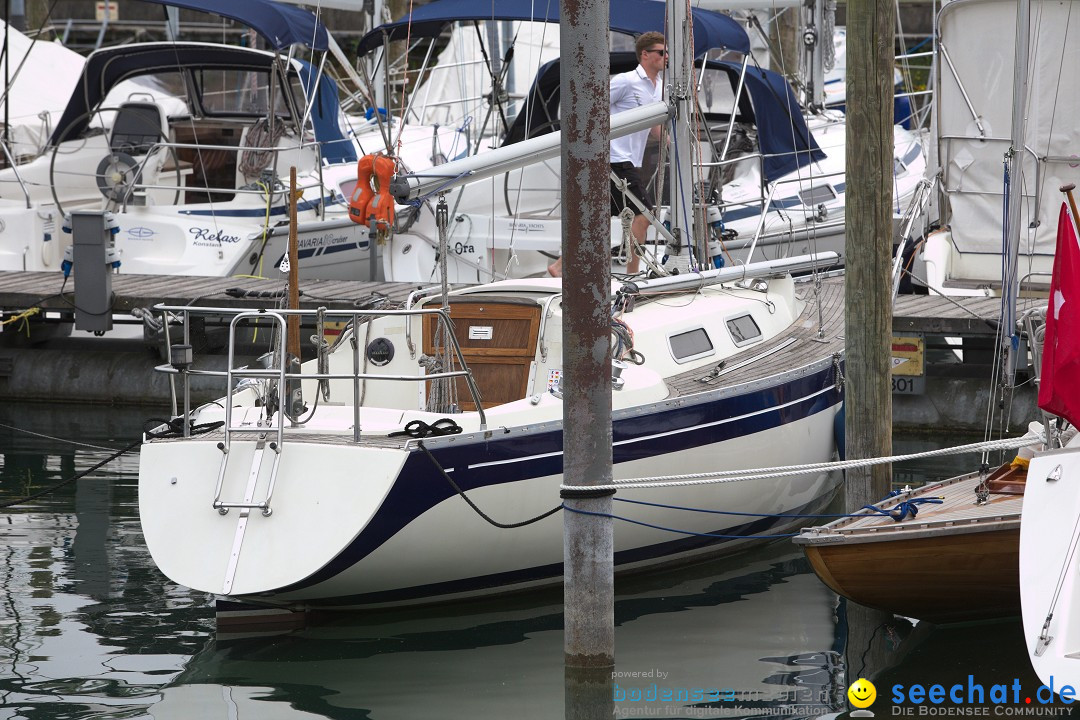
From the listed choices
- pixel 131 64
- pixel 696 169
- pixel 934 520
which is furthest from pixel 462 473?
pixel 131 64

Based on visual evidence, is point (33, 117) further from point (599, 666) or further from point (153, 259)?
point (599, 666)

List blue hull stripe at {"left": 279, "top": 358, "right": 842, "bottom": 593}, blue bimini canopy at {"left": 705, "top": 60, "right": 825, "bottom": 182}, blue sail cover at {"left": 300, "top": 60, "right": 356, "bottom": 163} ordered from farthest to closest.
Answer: blue sail cover at {"left": 300, "top": 60, "right": 356, "bottom": 163}
blue bimini canopy at {"left": 705, "top": 60, "right": 825, "bottom": 182}
blue hull stripe at {"left": 279, "top": 358, "right": 842, "bottom": 593}

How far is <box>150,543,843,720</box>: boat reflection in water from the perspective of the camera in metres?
5.86

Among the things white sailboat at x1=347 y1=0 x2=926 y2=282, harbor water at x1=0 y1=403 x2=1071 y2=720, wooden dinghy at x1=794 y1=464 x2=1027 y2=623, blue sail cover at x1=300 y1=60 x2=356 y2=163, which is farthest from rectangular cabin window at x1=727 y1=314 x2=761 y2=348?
blue sail cover at x1=300 y1=60 x2=356 y2=163

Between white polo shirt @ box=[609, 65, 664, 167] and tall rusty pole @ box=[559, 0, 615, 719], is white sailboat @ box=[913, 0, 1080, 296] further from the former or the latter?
tall rusty pole @ box=[559, 0, 615, 719]

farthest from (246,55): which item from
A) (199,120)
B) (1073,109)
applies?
(1073,109)

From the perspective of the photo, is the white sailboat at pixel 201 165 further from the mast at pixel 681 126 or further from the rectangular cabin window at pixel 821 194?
the mast at pixel 681 126

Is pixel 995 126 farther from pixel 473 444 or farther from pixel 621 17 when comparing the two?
pixel 473 444

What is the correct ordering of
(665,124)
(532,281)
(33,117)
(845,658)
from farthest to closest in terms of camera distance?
1. (33,117)
2. (665,124)
3. (532,281)
4. (845,658)

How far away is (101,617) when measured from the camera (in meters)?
7.03

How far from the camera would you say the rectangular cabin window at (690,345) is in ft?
27.0

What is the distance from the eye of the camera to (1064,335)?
617 centimetres

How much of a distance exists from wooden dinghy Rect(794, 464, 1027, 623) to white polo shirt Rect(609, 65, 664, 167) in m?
4.16

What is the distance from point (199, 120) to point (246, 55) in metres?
0.93
